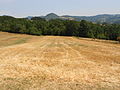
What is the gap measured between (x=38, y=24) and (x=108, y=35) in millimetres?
38031

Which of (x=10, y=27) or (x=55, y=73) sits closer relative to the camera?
(x=55, y=73)

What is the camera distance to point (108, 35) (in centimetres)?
9469

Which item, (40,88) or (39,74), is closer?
(40,88)

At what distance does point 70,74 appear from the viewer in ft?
47.1

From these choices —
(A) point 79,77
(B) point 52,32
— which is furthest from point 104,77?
(B) point 52,32

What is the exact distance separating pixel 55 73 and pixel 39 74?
4.13ft

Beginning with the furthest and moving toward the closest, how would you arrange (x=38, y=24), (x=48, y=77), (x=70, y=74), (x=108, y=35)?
1. (x=38, y=24)
2. (x=108, y=35)
3. (x=70, y=74)
4. (x=48, y=77)

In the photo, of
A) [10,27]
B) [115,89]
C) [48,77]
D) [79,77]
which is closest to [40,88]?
[48,77]

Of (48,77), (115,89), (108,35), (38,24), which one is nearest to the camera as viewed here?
(115,89)

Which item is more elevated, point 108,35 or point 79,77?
point 79,77

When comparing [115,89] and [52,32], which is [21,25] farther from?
[115,89]

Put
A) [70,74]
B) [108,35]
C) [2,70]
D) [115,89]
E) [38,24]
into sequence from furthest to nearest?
[38,24], [108,35], [2,70], [70,74], [115,89]

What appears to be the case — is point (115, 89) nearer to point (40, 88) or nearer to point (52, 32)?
point (40, 88)

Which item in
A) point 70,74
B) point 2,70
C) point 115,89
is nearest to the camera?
point 115,89
